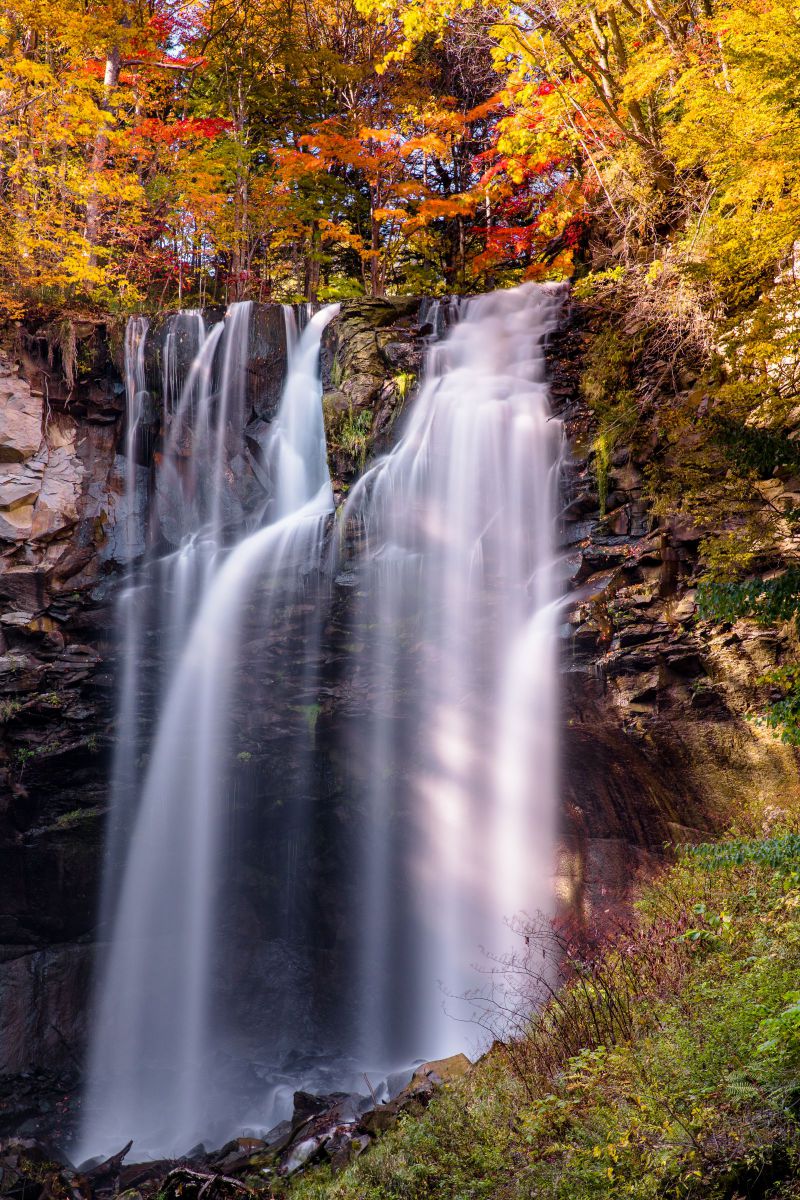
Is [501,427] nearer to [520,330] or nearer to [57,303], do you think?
[520,330]

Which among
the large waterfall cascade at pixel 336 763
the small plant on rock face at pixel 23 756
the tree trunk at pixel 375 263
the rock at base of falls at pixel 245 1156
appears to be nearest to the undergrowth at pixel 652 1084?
the rock at base of falls at pixel 245 1156

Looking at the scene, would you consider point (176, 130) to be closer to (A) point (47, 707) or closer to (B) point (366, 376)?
(B) point (366, 376)

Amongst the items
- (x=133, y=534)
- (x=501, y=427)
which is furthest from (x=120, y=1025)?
(x=501, y=427)

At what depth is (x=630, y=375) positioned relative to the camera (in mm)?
9898

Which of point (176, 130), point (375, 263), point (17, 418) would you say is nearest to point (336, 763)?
point (17, 418)

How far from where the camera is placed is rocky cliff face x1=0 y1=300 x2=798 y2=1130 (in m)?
8.44

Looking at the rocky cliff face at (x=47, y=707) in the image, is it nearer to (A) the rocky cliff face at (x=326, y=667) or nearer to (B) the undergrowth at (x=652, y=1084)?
(A) the rocky cliff face at (x=326, y=667)

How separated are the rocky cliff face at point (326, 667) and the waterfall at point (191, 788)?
0.42 meters

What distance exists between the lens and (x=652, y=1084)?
404cm

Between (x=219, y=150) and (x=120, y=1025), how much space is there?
16.7m

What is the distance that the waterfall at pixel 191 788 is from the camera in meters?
10.1

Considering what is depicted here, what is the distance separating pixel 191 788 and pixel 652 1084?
8.25 meters

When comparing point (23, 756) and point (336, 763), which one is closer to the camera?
point (336, 763)

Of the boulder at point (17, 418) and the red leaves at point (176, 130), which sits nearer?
the boulder at point (17, 418)
